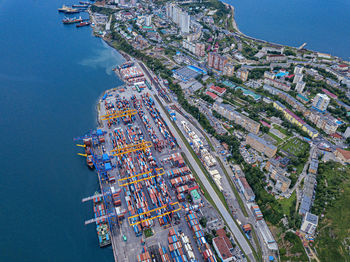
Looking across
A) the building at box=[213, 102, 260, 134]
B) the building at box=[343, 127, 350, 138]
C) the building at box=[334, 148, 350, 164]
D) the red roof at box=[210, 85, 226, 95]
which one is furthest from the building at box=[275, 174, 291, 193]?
the red roof at box=[210, 85, 226, 95]

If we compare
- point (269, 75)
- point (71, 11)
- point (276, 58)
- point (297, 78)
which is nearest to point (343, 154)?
point (297, 78)

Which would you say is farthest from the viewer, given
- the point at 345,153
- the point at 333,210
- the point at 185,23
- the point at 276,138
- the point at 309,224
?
the point at 185,23

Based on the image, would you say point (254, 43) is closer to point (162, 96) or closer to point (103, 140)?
point (162, 96)

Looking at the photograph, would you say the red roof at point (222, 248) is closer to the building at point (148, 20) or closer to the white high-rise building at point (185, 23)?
the white high-rise building at point (185, 23)

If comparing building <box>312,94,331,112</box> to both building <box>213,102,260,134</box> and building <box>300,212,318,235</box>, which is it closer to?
building <box>213,102,260,134</box>

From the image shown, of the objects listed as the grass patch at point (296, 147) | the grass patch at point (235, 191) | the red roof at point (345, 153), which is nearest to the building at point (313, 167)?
the grass patch at point (296, 147)

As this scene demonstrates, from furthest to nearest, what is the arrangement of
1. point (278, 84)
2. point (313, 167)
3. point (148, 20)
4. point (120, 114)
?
1. point (148, 20)
2. point (278, 84)
3. point (120, 114)
4. point (313, 167)

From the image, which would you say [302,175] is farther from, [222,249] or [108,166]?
[108,166]

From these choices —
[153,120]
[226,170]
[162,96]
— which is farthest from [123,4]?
[226,170]
